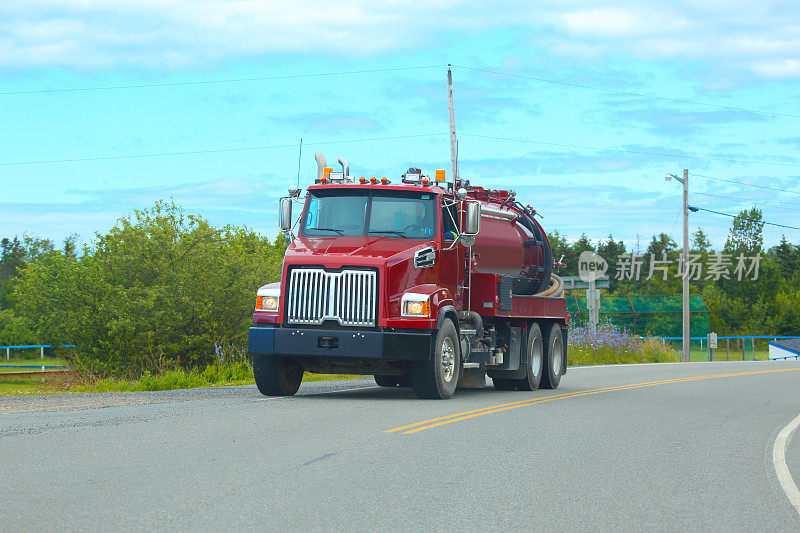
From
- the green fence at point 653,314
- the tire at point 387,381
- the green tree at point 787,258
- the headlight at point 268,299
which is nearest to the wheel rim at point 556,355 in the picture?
the tire at point 387,381

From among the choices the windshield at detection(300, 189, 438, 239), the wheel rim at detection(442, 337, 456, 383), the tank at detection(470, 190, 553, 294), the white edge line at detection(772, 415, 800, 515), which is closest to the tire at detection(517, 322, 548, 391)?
the tank at detection(470, 190, 553, 294)

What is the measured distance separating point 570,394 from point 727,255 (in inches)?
4351

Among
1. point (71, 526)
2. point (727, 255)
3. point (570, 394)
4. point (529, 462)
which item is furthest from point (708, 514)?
point (727, 255)

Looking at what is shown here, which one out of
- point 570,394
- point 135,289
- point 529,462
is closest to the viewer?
point 529,462

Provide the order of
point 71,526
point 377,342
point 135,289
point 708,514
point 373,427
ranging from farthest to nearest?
point 135,289 < point 377,342 < point 373,427 < point 708,514 < point 71,526

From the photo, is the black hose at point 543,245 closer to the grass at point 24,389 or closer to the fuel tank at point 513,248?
the fuel tank at point 513,248

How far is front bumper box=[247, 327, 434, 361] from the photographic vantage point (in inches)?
616

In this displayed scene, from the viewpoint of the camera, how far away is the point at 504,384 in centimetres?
2122

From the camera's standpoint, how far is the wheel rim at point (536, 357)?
2084 centimetres

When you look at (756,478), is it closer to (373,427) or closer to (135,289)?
(373,427)

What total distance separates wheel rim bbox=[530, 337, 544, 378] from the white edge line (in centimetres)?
672

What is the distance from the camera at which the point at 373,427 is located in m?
12.8

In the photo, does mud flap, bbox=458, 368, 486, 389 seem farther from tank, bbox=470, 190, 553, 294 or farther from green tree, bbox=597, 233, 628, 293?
green tree, bbox=597, 233, 628, 293

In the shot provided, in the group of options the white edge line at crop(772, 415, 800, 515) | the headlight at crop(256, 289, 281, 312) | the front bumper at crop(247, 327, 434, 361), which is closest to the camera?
the white edge line at crop(772, 415, 800, 515)
